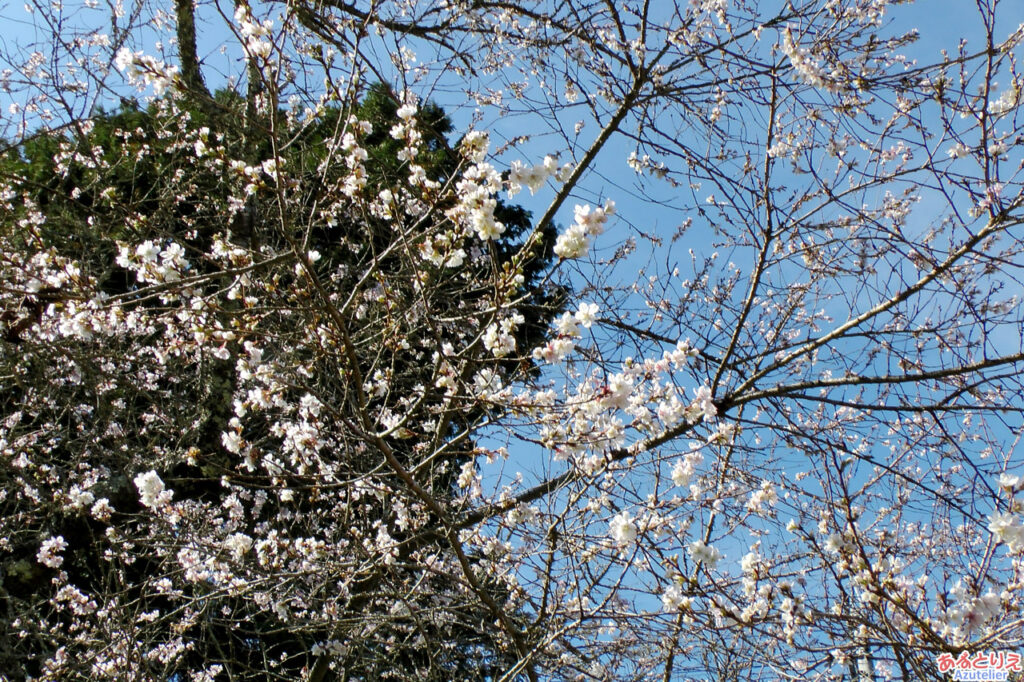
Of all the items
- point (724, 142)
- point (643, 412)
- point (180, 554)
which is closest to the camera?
point (643, 412)

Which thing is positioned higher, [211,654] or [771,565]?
[771,565]

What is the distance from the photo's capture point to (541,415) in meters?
2.73

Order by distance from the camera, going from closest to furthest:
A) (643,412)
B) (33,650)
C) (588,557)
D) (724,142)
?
(643,412) < (588,557) < (724,142) < (33,650)

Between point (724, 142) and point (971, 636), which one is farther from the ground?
point (724, 142)

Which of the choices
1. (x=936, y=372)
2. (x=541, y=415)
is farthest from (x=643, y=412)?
(x=936, y=372)

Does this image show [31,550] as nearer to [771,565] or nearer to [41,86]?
[41,86]

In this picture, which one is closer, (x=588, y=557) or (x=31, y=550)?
(x=588, y=557)

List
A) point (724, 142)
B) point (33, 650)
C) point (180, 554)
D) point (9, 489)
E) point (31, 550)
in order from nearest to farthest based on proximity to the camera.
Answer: point (724, 142) < point (180, 554) < point (9, 489) < point (33, 650) < point (31, 550)

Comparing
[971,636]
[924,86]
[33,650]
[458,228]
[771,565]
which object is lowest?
[33,650]

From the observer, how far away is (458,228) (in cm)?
278

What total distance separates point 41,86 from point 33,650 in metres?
4.02

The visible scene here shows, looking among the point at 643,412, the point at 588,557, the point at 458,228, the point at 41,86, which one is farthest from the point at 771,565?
the point at 41,86

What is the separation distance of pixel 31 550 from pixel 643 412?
5.58m

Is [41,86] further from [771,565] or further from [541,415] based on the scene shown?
[771,565]
